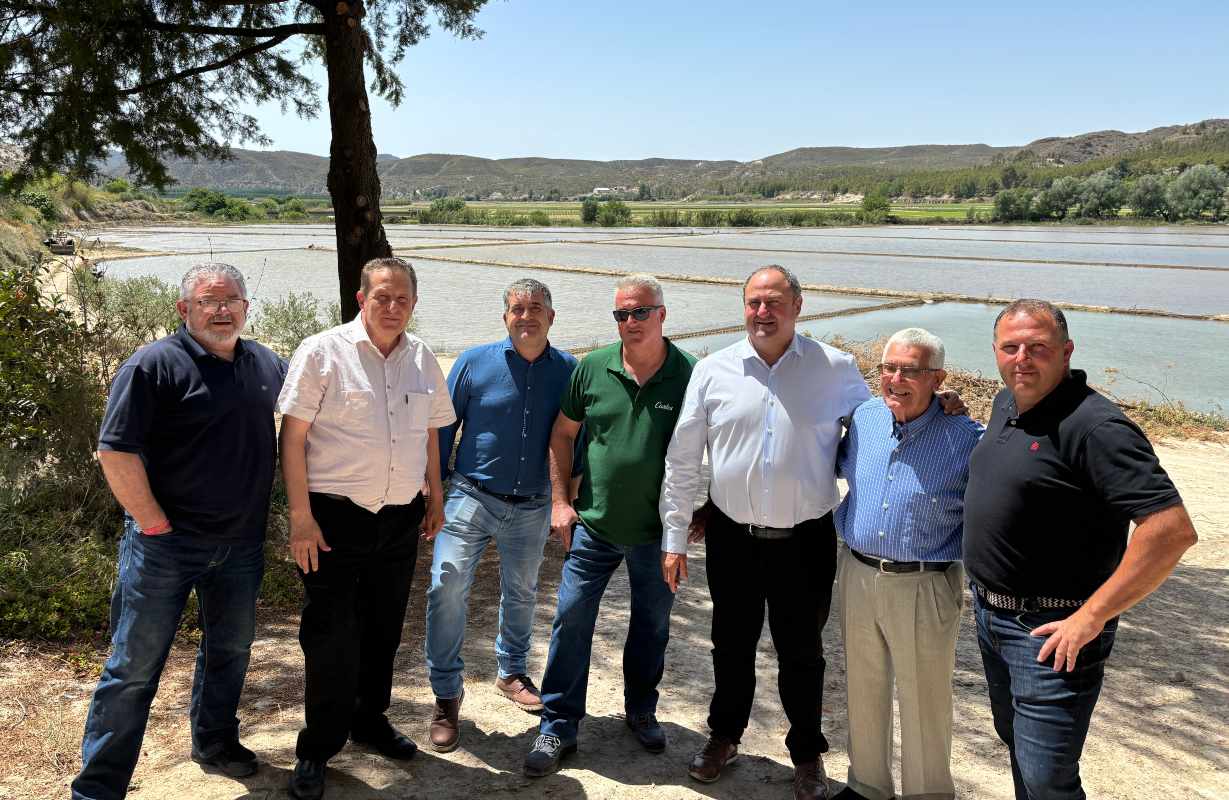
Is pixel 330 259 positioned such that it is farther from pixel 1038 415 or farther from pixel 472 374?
pixel 1038 415

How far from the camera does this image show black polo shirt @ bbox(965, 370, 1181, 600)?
260 centimetres

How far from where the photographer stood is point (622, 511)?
3.76 meters

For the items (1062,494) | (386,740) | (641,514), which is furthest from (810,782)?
(386,740)

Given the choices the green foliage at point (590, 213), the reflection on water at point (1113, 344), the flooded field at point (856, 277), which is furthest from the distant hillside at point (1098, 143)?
the reflection on water at point (1113, 344)

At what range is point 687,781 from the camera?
372 cm

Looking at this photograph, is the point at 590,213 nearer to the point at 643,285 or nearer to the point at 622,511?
the point at 643,285

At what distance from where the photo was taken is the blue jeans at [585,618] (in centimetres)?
385

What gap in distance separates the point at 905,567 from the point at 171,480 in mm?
2633

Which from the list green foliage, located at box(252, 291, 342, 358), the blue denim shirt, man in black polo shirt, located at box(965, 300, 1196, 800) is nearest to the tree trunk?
the blue denim shirt

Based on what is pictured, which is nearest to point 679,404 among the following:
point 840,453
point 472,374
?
point 840,453

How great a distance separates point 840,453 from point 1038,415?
89cm

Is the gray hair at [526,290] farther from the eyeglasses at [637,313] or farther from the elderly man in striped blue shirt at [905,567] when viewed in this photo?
the elderly man in striped blue shirt at [905,567]

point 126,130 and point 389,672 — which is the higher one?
point 126,130

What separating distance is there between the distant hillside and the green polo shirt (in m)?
158
